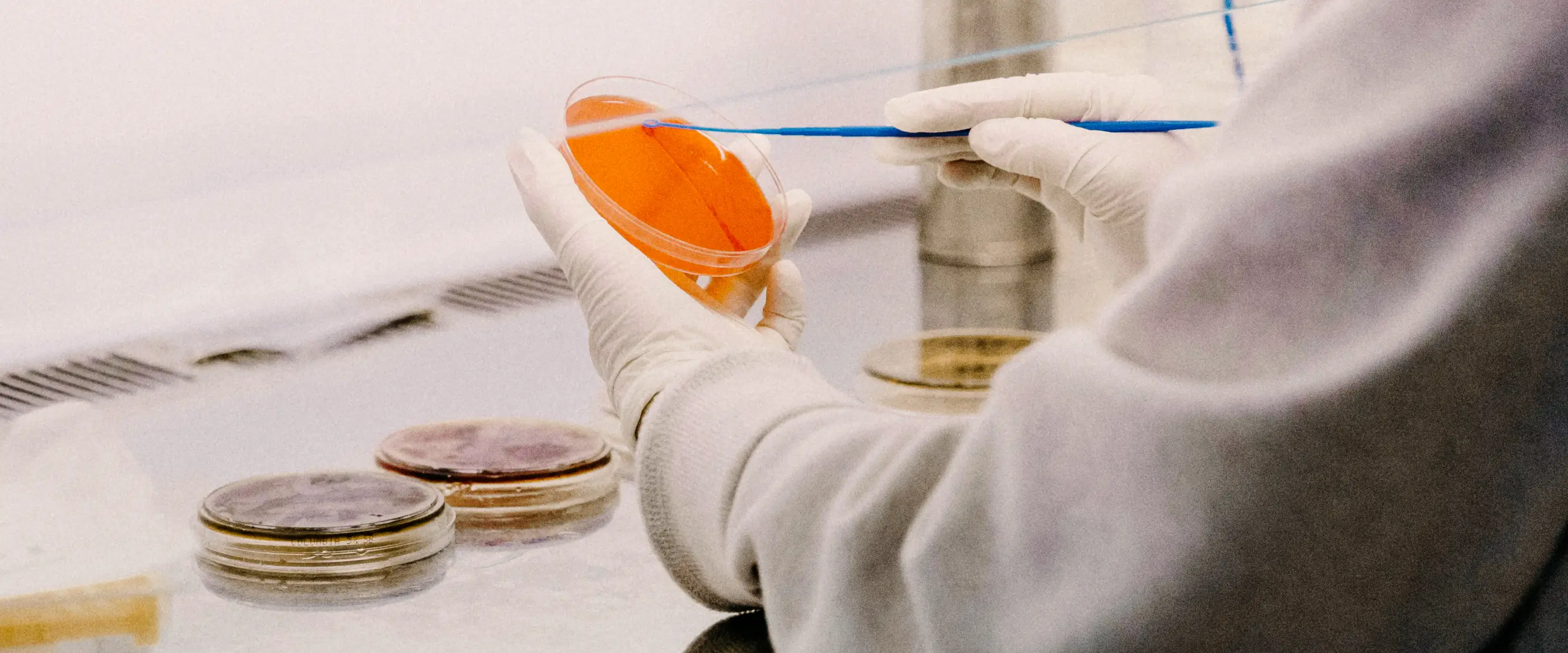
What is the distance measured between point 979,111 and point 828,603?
70 cm

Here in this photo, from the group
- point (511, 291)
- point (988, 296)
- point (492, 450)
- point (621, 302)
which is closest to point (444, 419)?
point (492, 450)

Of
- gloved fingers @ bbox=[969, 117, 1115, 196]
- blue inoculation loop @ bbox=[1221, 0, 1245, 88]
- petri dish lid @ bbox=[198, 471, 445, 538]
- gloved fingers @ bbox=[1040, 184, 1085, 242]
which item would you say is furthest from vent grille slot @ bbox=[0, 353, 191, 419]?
blue inoculation loop @ bbox=[1221, 0, 1245, 88]

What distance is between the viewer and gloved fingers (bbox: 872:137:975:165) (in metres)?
1.33

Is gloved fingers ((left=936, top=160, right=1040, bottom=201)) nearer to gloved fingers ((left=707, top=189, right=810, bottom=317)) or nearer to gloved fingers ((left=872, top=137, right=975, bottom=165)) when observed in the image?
gloved fingers ((left=872, top=137, right=975, bottom=165))

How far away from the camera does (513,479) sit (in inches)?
41.0

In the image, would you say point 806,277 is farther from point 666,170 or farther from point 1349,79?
point 1349,79

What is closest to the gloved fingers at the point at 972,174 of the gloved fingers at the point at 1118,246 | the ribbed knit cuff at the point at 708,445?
the gloved fingers at the point at 1118,246

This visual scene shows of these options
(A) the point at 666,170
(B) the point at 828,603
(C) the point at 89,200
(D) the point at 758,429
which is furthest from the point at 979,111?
(C) the point at 89,200

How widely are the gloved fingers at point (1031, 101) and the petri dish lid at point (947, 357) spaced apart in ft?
0.80

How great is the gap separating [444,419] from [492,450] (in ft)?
0.39

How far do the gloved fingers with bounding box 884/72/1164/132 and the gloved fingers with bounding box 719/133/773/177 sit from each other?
0.39ft

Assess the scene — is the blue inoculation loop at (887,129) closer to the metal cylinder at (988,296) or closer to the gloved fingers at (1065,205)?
the gloved fingers at (1065,205)

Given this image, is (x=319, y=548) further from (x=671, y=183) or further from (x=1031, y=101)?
(x=1031, y=101)

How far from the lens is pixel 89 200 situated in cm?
67
